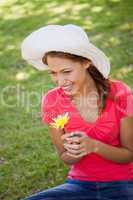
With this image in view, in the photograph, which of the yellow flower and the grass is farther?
the grass

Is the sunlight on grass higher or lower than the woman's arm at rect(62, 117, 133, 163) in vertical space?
higher

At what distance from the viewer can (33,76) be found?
556cm

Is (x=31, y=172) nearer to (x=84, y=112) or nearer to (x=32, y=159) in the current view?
(x=32, y=159)

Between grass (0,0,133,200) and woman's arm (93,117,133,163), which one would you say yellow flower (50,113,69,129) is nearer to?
woman's arm (93,117,133,163)

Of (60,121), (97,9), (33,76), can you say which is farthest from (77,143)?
(97,9)

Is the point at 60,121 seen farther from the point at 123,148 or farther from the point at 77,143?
the point at 123,148

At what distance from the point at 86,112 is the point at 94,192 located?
455 millimetres

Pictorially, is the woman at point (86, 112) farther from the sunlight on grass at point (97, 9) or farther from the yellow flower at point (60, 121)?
the sunlight on grass at point (97, 9)

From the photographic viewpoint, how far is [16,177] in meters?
3.86

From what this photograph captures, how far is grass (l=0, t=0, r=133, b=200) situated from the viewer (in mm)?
3891

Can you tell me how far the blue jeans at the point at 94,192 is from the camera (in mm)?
2727

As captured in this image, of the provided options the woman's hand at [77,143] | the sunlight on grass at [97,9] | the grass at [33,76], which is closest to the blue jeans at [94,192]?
the woman's hand at [77,143]

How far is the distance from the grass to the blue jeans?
918 mm

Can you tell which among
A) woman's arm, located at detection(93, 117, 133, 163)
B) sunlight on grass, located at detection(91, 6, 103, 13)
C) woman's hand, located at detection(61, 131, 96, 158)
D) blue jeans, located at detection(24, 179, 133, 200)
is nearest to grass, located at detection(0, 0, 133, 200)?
sunlight on grass, located at detection(91, 6, 103, 13)
